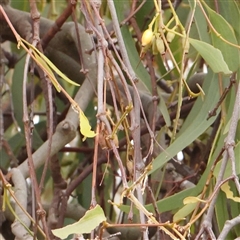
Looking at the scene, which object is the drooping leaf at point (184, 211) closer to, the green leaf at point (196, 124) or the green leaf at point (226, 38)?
the green leaf at point (196, 124)

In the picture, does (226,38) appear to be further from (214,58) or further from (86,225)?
(86,225)

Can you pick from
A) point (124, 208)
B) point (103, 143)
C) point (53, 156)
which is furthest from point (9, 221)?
point (103, 143)

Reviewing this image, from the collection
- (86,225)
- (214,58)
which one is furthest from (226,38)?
(86,225)

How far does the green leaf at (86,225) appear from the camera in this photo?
1.53ft

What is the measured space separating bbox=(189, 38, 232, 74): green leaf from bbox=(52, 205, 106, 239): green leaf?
0.23m

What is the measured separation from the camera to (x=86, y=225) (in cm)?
47

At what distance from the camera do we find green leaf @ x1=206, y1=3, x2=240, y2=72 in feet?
2.41

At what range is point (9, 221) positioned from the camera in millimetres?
1020

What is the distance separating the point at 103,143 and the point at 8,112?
731 millimetres

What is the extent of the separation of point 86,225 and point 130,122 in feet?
0.96

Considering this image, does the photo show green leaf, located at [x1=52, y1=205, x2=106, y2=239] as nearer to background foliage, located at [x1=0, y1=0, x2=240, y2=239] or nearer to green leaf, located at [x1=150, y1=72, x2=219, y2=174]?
background foliage, located at [x1=0, y1=0, x2=240, y2=239]

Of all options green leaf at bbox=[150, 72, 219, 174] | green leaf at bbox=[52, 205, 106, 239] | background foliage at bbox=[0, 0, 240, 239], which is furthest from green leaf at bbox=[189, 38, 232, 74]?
green leaf at bbox=[52, 205, 106, 239]

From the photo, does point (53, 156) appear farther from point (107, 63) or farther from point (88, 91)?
point (107, 63)

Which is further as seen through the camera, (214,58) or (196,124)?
(196,124)
